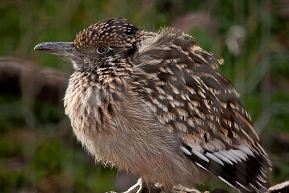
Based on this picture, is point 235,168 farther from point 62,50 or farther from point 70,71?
point 70,71

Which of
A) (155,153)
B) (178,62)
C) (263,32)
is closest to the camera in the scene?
(155,153)

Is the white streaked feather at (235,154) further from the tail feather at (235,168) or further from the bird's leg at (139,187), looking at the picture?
the bird's leg at (139,187)

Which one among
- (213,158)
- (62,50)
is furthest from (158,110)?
(62,50)

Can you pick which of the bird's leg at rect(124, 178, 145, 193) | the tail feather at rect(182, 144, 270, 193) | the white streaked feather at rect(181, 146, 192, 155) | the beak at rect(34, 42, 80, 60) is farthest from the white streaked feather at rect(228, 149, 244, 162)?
the beak at rect(34, 42, 80, 60)

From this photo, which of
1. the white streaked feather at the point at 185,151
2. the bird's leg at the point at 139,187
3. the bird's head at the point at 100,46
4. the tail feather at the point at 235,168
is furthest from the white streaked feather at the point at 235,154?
the bird's head at the point at 100,46

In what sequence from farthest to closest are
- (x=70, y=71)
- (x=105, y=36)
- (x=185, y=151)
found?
(x=70, y=71)
(x=105, y=36)
(x=185, y=151)

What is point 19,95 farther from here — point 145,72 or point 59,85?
point 145,72

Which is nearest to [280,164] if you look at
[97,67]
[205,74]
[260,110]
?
[260,110]
